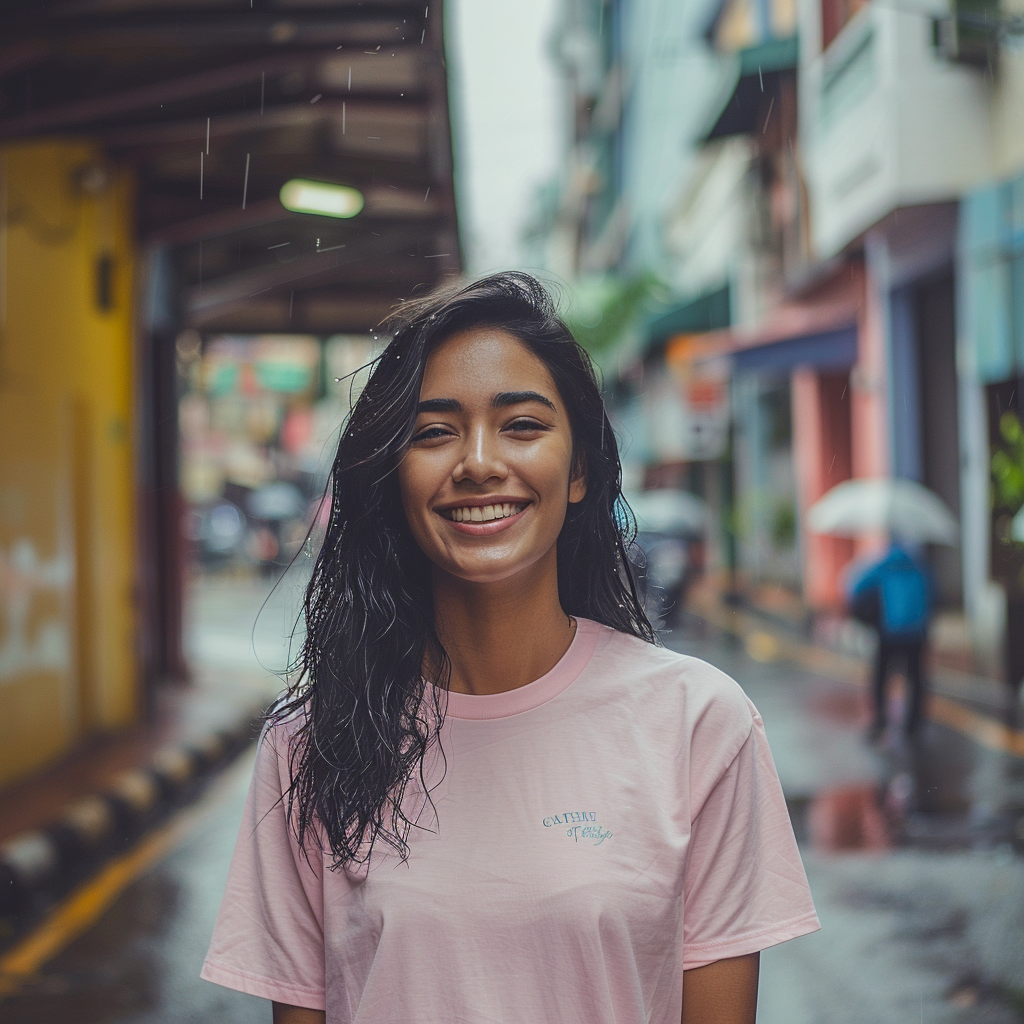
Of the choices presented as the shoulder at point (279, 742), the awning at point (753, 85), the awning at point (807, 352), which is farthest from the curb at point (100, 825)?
the awning at point (753, 85)

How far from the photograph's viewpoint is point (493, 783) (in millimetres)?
1443

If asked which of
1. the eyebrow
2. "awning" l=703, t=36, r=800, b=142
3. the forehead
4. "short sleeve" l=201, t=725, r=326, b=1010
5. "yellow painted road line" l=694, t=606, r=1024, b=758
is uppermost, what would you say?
"awning" l=703, t=36, r=800, b=142

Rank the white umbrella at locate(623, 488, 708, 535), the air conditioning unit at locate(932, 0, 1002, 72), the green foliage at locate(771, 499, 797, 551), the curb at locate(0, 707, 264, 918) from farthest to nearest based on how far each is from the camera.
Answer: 1. the green foliage at locate(771, 499, 797, 551)
2. the white umbrella at locate(623, 488, 708, 535)
3. the air conditioning unit at locate(932, 0, 1002, 72)
4. the curb at locate(0, 707, 264, 918)

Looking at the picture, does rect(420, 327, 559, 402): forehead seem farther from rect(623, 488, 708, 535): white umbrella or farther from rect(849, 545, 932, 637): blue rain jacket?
rect(623, 488, 708, 535): white umbrella

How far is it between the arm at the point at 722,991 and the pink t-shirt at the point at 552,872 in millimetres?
17

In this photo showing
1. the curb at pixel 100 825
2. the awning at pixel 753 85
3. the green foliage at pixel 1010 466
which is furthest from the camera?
the awning at pixel 753 85

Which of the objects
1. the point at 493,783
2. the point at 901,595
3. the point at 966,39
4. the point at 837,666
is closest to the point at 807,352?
the point at 837,666

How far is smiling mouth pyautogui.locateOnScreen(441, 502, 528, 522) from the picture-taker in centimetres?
144

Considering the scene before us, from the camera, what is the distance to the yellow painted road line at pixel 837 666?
307 inches

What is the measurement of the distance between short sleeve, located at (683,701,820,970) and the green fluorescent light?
5.47m

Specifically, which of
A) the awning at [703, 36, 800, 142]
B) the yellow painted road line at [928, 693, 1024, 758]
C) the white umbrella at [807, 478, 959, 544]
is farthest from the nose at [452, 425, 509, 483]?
the awning at [703, 36, 800, 142]

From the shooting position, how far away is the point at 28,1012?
12.8 feet

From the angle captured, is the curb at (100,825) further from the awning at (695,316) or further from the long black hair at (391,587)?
the awning at (695,316)

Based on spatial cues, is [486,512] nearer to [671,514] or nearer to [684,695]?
[684,695]
